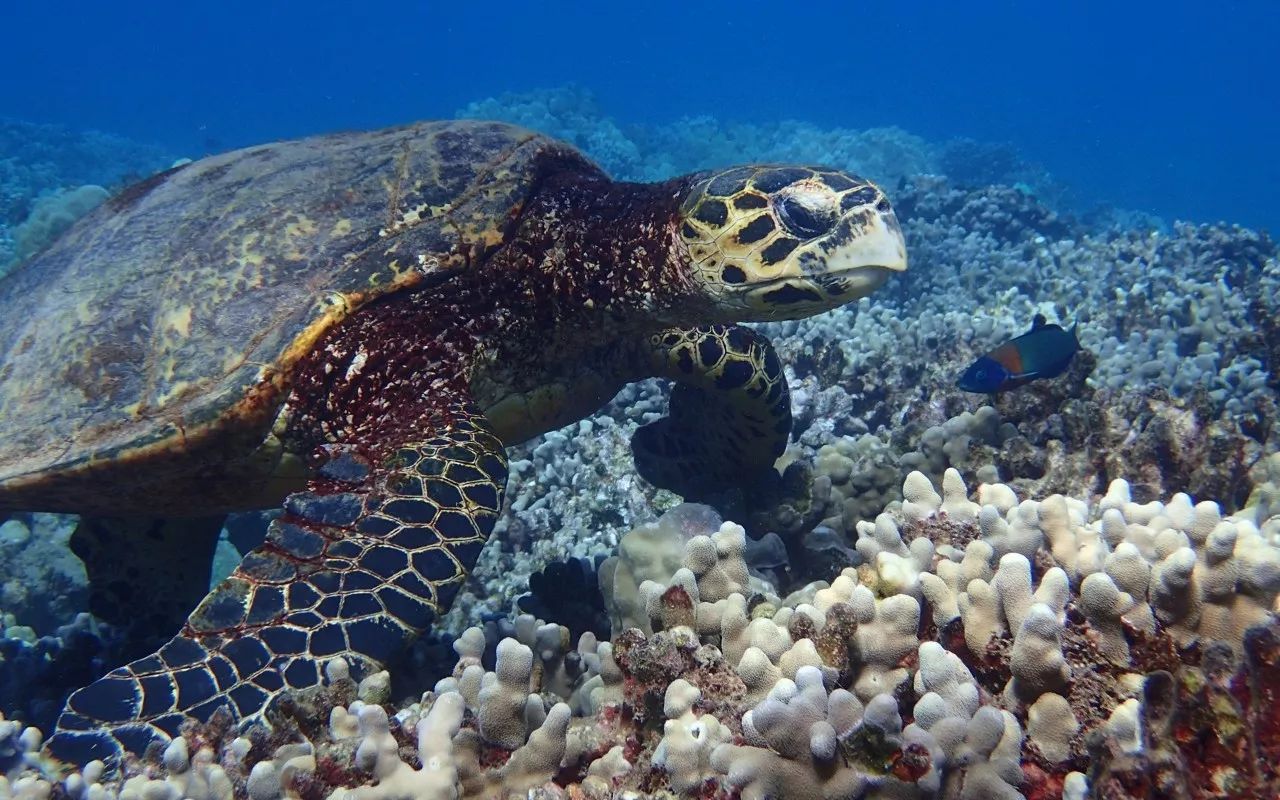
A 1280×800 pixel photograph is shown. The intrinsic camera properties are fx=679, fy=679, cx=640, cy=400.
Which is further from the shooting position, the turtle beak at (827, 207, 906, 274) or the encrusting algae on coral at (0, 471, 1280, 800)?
the turtle beak at (827, 207, 906, 274)

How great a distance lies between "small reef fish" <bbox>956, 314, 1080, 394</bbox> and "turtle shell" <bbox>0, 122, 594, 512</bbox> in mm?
2704

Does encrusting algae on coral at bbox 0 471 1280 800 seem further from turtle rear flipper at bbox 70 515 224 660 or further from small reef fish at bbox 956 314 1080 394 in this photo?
turtle rear flipper at bbox 70 515 224 660

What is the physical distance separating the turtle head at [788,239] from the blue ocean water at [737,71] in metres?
35.4

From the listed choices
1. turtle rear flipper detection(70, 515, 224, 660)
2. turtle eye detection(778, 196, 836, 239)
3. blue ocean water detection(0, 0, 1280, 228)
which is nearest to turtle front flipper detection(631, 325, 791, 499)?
turtle eye detection(778, 196, 836, 239)

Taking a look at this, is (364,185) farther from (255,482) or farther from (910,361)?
(910,361)

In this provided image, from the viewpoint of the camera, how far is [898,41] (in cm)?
9150

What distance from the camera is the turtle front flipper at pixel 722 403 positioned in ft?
13.2

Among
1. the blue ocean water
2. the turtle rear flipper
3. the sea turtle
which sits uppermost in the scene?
the blue ocean water

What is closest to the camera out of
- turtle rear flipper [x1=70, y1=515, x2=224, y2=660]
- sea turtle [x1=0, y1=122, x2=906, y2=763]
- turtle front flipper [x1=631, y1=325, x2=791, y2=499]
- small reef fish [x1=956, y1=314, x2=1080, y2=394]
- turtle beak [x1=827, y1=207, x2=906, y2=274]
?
sea turtle [x1=0, y1=122, x2=906, y2=763]

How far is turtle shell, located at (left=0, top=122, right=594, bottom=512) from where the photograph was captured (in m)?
3.16

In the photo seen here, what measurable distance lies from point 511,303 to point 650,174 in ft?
58.8

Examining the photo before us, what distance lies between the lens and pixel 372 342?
3.33 metres

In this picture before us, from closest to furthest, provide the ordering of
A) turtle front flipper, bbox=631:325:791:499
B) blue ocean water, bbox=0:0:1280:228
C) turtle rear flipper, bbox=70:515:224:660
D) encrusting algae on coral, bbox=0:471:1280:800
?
encrusting algae on coral, bbox=0:471:1280:800 → turtle rear flipper, bbox=70:515:224:660 → turtle front flipper, bbox=631:325:791:499 → blue ocean water, bbox=0:0:1280:228

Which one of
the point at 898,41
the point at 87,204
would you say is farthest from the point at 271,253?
the point at 898,41
